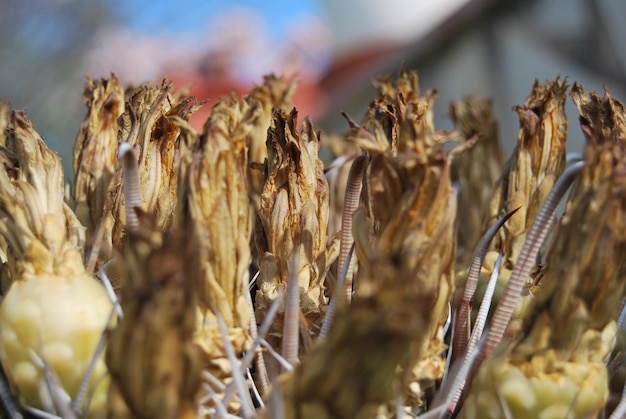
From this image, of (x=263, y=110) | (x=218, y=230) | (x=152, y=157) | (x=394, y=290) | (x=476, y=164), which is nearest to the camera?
(x=394, y=290)

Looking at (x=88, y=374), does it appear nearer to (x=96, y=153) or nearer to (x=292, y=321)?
(x=292, y=321)

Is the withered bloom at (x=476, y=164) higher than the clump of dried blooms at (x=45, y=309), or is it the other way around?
the withered bloom at (x=476, y=164)

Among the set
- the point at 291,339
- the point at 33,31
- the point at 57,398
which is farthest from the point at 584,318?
the point at 33,31

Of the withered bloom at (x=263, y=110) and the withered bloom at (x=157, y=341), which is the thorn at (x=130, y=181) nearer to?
the withered bloom at (x=157, y=341)

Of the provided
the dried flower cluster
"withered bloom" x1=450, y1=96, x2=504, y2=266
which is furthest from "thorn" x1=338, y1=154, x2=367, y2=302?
"withered bloom" x1=450, y1=96, x2=504, y2=266

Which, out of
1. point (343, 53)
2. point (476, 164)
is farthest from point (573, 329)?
point (343, 53)

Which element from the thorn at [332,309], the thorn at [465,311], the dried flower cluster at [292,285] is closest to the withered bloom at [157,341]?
the dried flower cluster at [292,285]
